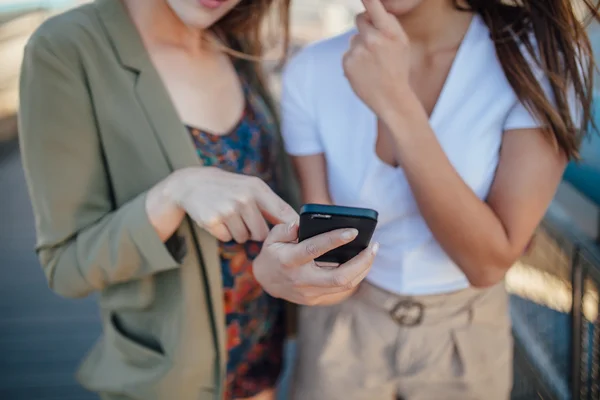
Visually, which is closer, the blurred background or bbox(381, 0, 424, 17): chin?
bbox(381, 0, 424, 17): chin

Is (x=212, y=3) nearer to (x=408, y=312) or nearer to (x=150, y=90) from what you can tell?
(x=150, y=90)

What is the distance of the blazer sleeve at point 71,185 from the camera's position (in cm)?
108

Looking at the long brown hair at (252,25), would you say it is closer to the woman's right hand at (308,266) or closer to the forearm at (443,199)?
the forearm at (443,199)

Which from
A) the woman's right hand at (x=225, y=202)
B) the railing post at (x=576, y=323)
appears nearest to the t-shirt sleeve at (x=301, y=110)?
the woman's right hand at (x=225, y=202)

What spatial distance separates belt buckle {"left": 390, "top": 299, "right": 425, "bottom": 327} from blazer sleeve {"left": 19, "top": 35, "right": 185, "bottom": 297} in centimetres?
47

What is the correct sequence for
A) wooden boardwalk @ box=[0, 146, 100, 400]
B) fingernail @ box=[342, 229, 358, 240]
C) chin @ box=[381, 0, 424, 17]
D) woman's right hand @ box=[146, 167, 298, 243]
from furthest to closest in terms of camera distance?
1. wooden boardwalk @ box=[0, 146, 100, 400]
2. chin @ box=[381, 0, 424, 17]
3. woman's right hand @ box=[146, 167, 298, 243]
4. fingernail @ box=[342, 229, 358, 240]

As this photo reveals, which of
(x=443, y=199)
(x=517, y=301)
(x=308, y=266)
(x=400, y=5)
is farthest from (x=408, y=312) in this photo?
(x=517, y=301)

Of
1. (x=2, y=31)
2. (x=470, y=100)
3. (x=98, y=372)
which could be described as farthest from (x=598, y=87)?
(x=2, y=31)

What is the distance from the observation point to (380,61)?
1.08 metres

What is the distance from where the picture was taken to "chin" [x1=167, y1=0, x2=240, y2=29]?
119 centimetres

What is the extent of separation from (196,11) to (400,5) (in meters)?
0.42

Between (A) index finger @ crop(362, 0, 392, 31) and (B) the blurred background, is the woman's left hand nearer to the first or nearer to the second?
(A) index finger @ crop(362, 0, 392, 31)

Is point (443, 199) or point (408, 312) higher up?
point (443, 199)

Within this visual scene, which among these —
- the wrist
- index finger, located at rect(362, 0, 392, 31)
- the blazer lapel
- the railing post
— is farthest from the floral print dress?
the railing post
